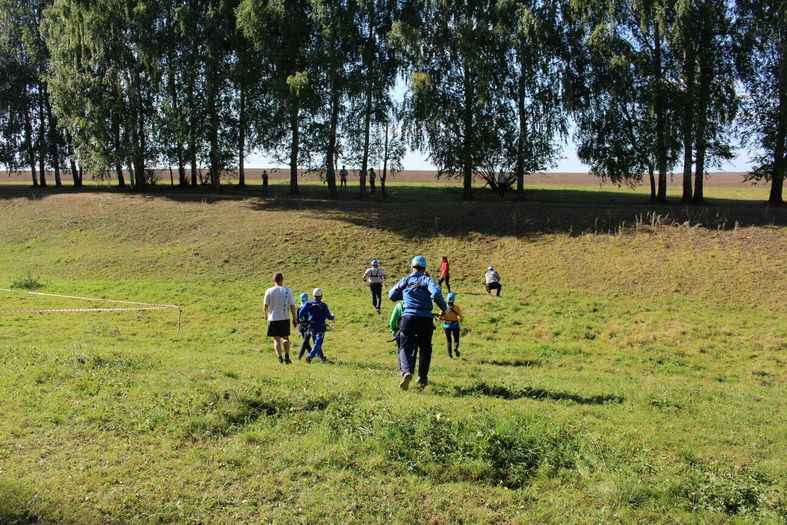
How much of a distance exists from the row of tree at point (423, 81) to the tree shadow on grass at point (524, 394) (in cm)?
3040

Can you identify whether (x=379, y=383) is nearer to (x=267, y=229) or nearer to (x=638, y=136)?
(x=267, y=229)

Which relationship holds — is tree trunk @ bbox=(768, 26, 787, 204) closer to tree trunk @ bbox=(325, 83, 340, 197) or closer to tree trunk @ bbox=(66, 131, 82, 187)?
tree trunk @ bbox=(325, 83, 340, 197)

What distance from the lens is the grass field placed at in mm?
5551

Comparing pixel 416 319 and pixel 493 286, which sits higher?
pixel 416 319

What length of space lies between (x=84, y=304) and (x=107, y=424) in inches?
667

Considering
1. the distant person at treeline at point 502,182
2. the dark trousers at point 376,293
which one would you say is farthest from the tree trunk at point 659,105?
the dark trousers at point 376,293

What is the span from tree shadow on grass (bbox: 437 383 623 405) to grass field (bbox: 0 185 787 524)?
67 millimetres

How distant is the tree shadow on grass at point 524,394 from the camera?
31.2 feet

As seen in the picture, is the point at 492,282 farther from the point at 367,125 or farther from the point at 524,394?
the point at 367,125

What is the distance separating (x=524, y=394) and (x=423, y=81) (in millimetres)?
31035

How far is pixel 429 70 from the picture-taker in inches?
1604

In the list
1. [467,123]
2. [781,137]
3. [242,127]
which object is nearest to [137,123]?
[242,127]

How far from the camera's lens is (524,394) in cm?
Result: 983

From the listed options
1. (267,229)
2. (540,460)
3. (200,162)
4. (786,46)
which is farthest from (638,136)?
(540,460)
